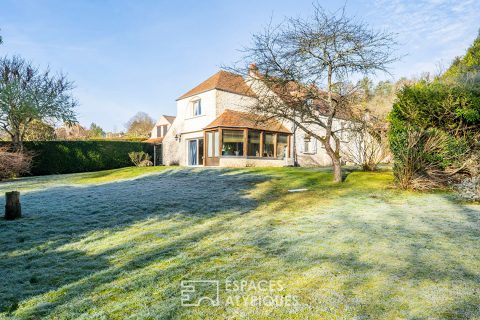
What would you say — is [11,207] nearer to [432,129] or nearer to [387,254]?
[387,254]

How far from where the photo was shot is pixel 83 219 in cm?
816

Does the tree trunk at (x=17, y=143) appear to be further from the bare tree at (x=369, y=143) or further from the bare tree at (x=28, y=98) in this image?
the bare tree at (x=369, y=143)

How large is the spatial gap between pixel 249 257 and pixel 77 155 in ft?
86.9

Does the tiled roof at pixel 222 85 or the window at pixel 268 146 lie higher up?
the tiled roof at pixel 222 85

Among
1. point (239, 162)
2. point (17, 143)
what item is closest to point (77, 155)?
point (17, 143)

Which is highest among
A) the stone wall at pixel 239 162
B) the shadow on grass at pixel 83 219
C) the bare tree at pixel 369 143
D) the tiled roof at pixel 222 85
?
the tiled roof at pixel 222 85

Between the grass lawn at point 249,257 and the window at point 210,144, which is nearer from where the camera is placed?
the grass lawn at point 249,257

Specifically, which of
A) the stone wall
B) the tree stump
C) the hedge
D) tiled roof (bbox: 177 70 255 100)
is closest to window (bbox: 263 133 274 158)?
the stone wall

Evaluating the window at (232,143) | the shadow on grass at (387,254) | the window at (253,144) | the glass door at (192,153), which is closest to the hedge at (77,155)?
the glass door at (192,153)

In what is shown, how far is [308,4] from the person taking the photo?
13391 mm

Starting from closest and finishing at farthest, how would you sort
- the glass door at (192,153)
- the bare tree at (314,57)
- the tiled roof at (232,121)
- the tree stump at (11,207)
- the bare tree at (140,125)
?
the tree stump at (11,207)
the bare tree at (314,57)
the tiled roof at (232,121)
the glass door at (192,153)
the bare tree at (140,125)

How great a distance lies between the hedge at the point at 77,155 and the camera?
24859 mm

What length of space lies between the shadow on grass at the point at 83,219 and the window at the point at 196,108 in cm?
1272

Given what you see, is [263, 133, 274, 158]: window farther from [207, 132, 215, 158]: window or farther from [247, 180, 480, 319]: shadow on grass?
[247, 180, 480, 319]: shadow on grass
